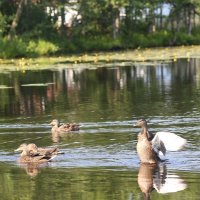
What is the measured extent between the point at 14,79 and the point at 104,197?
25883 millimetres

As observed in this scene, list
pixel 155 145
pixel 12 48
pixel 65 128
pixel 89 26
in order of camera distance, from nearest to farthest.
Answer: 1. pixel 155 145
2. pixel 65 128
3. pixel 12 48
4. pixel 89 26

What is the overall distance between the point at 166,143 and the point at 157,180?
1342mm

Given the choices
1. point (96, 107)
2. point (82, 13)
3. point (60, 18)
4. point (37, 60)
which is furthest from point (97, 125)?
point (60, 18)

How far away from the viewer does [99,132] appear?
18297 millimetres

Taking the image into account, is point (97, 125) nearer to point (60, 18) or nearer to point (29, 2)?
point (29, 2)

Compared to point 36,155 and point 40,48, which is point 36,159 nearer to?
point 36,155

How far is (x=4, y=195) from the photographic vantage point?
12242 millimetres

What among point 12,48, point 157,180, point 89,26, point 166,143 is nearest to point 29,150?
point 166,143

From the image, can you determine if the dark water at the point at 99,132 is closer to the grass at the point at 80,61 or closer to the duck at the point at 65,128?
the duck at the point at 65,128

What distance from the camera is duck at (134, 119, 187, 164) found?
1394 cm

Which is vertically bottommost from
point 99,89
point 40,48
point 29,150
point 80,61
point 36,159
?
point 80,61

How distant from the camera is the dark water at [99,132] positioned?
1246 cm

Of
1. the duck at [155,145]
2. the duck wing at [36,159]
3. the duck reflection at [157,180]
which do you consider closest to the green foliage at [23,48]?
the duck wing at [36,159]

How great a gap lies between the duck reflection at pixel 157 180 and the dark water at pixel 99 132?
16 mm
